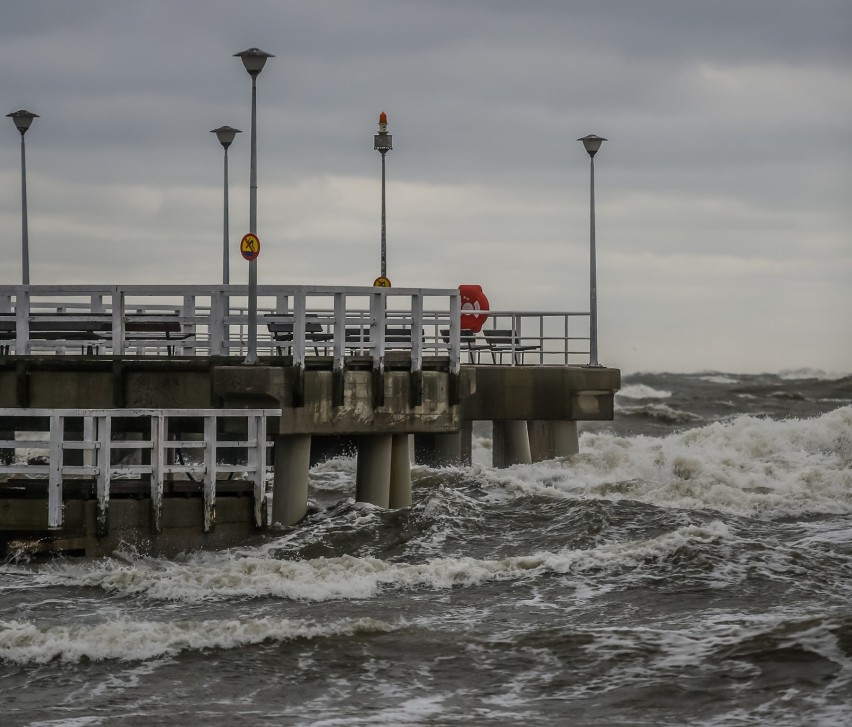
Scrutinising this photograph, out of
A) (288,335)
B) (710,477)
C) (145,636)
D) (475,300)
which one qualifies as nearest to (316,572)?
(145,636)

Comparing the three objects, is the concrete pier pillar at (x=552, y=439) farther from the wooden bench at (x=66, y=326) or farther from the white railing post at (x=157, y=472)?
the white railing post at (x=157, y=472)

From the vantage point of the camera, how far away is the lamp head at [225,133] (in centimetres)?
3272

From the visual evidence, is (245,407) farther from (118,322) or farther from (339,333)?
(118,322)

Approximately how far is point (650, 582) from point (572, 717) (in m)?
5.30

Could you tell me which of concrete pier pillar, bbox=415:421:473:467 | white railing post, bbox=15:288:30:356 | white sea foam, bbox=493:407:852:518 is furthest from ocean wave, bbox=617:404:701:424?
white railing post, bbox=15:288:30:356

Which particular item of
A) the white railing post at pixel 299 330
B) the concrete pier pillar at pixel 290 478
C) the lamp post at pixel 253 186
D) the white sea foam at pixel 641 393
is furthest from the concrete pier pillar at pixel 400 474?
the white sea foam at pixel 641 393

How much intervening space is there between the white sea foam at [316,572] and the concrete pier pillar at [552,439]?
795cm

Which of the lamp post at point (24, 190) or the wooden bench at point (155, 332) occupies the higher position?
the lamp post at point (24, 190)

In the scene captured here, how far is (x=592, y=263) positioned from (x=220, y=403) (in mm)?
9540

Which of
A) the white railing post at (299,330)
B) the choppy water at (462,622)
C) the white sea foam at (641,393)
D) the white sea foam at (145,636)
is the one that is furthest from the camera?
the white sea foam at (641,393)

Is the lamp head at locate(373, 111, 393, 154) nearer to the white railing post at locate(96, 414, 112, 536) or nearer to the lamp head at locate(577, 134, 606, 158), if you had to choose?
the lamp head at locate(577, 134, 606, 158)

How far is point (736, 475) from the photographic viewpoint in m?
30.3

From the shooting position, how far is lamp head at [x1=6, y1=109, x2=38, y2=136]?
30.8 meters

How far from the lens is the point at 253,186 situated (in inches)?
885
